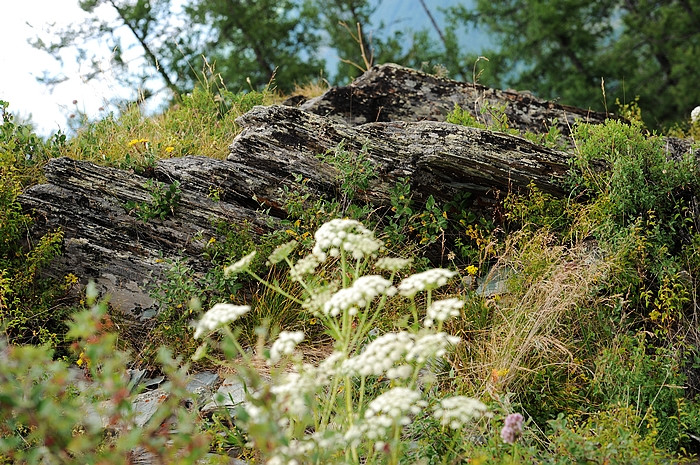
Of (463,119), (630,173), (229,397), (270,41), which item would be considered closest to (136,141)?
(229,397)

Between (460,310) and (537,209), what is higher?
(537,209)

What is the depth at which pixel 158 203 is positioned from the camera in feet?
17.0

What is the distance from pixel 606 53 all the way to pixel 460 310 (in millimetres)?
15147

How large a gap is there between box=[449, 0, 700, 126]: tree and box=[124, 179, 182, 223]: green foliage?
13455 millimetres

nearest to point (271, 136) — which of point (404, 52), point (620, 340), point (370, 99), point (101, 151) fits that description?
point (101, 151)

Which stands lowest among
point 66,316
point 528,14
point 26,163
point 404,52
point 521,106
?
point 66,316

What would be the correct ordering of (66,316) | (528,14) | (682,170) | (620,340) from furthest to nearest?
(528,14)
(682,170)
(66,316)
(620,340)

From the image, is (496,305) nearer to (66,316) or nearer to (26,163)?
(66,316)

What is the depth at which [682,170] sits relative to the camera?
523cm

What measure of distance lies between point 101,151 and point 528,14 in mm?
15436

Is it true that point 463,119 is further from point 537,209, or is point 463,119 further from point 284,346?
point 284,346

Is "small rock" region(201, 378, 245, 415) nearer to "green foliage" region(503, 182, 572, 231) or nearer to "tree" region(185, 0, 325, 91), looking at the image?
"green foliage" region(503, 182, 572, 231)

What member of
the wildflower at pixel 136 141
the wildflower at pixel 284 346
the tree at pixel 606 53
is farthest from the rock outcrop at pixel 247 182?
the tree at pixel 606 53

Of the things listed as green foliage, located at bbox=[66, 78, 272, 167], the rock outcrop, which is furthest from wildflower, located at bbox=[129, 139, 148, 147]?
the rock outcrop
